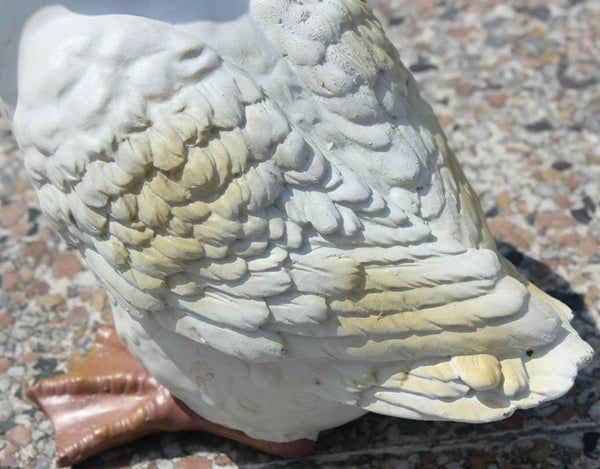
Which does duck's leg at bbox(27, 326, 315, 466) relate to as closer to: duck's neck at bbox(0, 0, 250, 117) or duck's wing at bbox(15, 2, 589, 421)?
duck's wing at bbox(15, 2, 589, 421)

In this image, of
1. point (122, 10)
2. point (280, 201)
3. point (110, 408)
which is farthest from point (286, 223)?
point (110, 408)

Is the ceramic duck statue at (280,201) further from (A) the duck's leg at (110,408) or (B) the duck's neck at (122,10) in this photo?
(A) the duck's leg at (110,408)

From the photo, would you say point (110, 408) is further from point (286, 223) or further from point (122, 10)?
point (122, 10)

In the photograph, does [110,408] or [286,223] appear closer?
[286,223]

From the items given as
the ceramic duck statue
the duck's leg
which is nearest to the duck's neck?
the ceramic duck statue

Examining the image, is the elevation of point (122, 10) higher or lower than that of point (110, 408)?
higher

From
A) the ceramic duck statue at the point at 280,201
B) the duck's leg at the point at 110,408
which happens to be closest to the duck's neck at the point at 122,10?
the ceramic duck statue at the point at 280,201

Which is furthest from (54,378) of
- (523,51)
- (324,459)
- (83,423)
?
(523,51)
